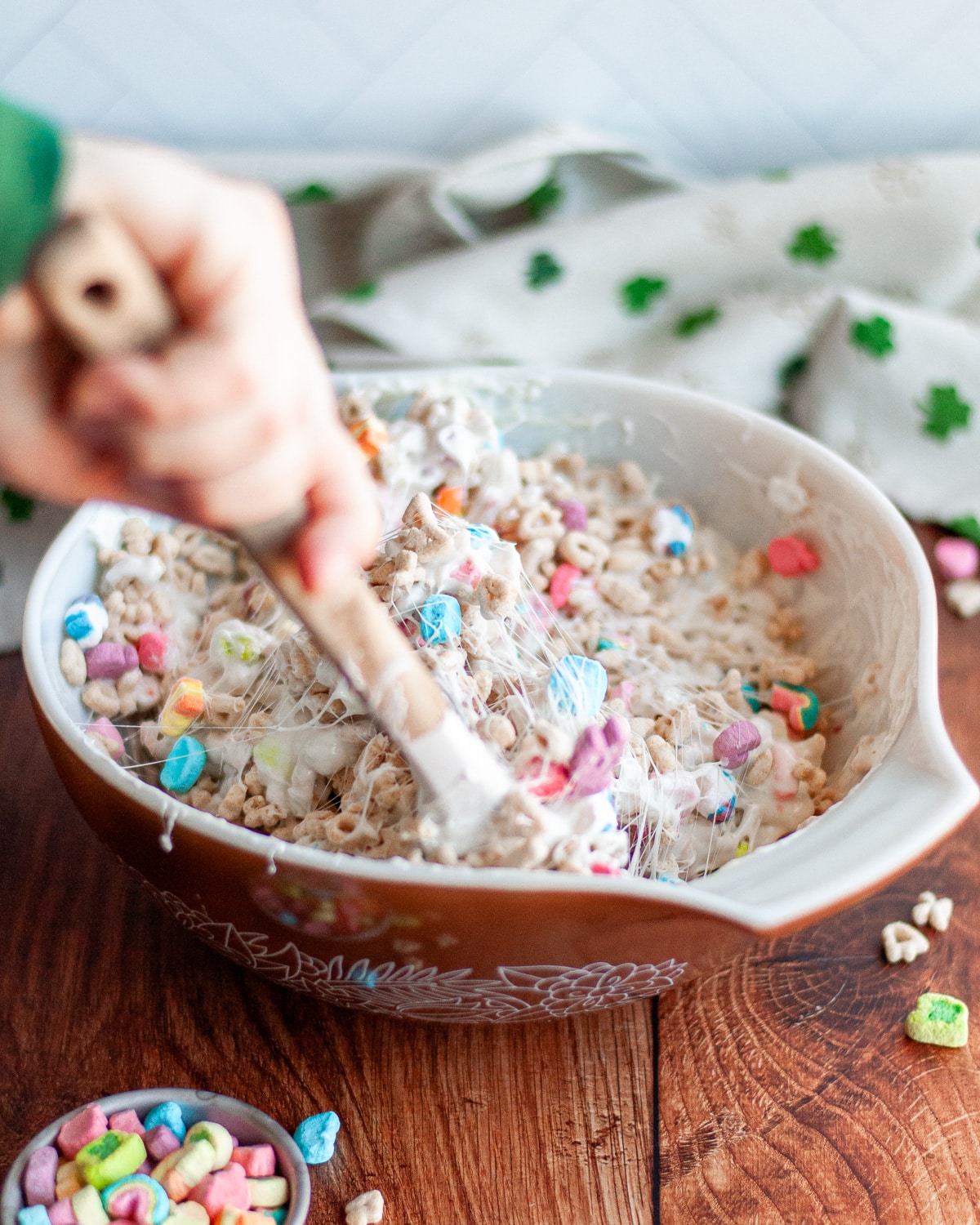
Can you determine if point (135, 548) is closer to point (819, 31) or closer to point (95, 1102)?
point (95, 1102)

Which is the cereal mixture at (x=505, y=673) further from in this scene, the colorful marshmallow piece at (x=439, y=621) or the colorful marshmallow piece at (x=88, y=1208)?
the colorful marshmallow piece at (x=88, y=1208)

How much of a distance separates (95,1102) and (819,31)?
112 centimetres

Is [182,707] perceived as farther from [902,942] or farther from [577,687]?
[902,942]

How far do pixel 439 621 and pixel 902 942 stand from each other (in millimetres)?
349

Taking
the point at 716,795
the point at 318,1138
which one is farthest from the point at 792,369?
the point at 318,1138

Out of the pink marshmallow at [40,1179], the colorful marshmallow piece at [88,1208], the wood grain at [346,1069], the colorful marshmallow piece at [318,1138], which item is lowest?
the wood grain at [346,1069]

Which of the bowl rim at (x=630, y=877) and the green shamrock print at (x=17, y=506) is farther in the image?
the green shamrock print at (x=17, y=506)

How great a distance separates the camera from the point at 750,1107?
598 millimetres

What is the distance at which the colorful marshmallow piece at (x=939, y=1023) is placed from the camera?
0.63 meters

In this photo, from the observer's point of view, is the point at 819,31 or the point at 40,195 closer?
the point at 40,195

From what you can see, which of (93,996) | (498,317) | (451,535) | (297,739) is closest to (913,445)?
(498,317)

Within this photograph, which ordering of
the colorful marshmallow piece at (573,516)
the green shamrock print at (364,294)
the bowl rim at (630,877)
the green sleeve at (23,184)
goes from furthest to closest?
the green shamrock print at (364,294), the colorful marshmallow piece at (573,516), the bowl rim at (630,877), the green sleeve at (23,184)

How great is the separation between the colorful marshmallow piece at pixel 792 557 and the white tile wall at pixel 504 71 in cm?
59

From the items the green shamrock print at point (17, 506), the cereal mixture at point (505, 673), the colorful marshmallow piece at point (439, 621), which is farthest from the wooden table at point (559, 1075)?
the green shamrock print at point (17, 506)
